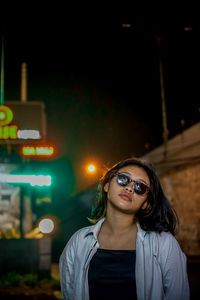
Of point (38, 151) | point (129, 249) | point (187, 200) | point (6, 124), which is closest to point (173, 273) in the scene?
point (129, 249)

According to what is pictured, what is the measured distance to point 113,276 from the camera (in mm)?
2645

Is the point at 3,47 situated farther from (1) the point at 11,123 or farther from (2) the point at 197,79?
(2) the point at 197,79

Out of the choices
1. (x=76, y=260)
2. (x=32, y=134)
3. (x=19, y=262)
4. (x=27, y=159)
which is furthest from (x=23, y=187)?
(x=76, y=260)

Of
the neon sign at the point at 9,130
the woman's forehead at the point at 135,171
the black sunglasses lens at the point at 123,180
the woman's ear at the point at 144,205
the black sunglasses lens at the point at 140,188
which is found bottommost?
the woman's ear at the point at 144,205

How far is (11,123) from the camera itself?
59.6 feet

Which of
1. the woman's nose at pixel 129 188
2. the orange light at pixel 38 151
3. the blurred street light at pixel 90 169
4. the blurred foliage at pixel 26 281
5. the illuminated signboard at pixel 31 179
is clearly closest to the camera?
the woman's nose at pixel 129 188

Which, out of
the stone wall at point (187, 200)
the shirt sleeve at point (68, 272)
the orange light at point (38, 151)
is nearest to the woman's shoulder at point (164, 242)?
the shirt sleeve at point (68, 272)

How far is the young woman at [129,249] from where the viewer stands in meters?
2.54

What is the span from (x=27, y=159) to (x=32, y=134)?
1.55 m

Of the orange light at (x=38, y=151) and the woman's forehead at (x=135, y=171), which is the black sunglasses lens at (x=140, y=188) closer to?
the woman's forehead at (x=135, y=171)

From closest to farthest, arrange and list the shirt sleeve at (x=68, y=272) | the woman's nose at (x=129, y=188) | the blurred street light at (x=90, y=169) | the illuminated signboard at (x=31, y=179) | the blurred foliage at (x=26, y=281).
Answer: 1. the shirt sleeve at (x=68, y=272)
2. the woman's nose at (x=129, y=188)
3. the blurred foliage at (x=26, y=281)
4. the illuminated signboard at (x=31, y=179)
5. the blurred street light at (x=90, y=169)

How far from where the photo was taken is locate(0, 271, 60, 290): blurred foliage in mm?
10031

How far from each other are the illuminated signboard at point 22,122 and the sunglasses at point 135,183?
1510cm

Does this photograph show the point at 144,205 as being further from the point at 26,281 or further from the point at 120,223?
the point at 26,281
